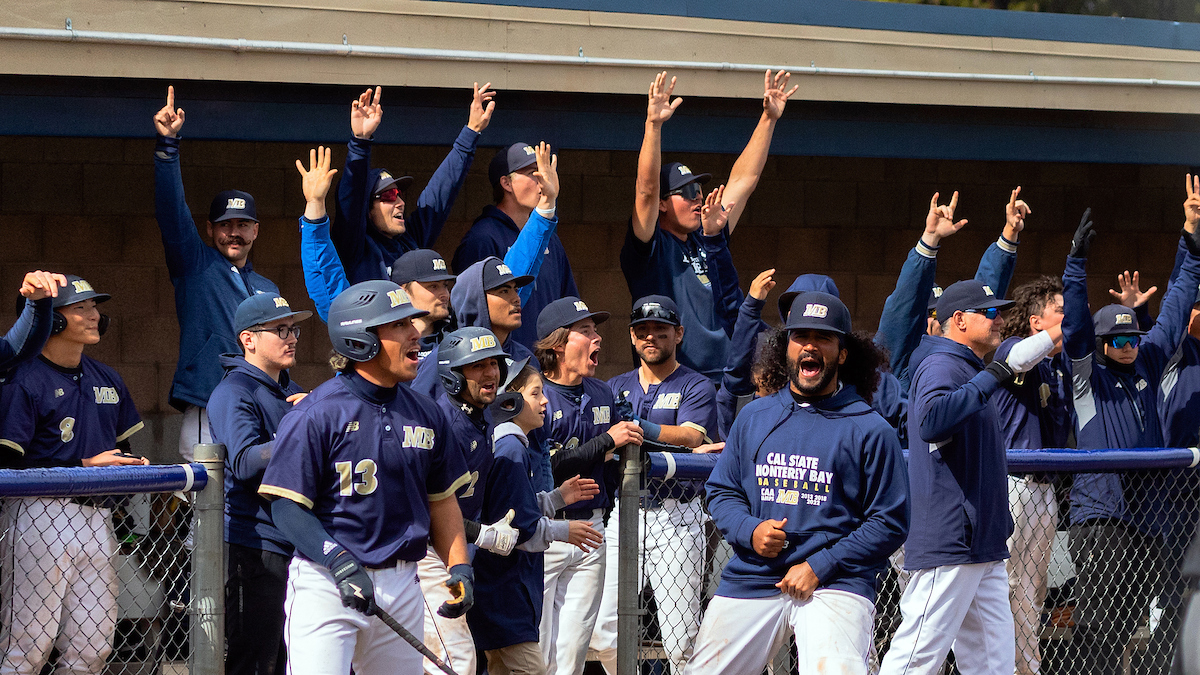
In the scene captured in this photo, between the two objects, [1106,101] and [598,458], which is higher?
[1106,101]

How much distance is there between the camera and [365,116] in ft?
18.5

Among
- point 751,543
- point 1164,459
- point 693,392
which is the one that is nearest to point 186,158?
point 693,392

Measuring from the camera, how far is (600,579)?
16.7 feet

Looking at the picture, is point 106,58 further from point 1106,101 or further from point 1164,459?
point 1106,101

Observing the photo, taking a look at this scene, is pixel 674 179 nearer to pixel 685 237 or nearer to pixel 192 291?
pixel 685 237

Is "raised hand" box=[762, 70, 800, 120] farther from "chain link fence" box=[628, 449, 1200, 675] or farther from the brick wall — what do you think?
"chain link fence" box=[628, 449, 1200, 675]

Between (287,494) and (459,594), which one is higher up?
(287,494)

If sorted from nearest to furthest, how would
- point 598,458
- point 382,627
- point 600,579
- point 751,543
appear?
point 382,627
point 751,543
point 598,458
point 600,579

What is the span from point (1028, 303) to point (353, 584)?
13.2 ft

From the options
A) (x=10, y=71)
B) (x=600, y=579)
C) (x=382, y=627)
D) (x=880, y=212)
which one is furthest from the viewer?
(x=880, y=212)

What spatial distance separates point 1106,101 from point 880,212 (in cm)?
169

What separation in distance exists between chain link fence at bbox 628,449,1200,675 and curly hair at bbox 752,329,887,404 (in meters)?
0.79

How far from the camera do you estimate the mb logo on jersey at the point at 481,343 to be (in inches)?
166

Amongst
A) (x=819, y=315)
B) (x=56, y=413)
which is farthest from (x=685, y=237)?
(x=56, y=413)
